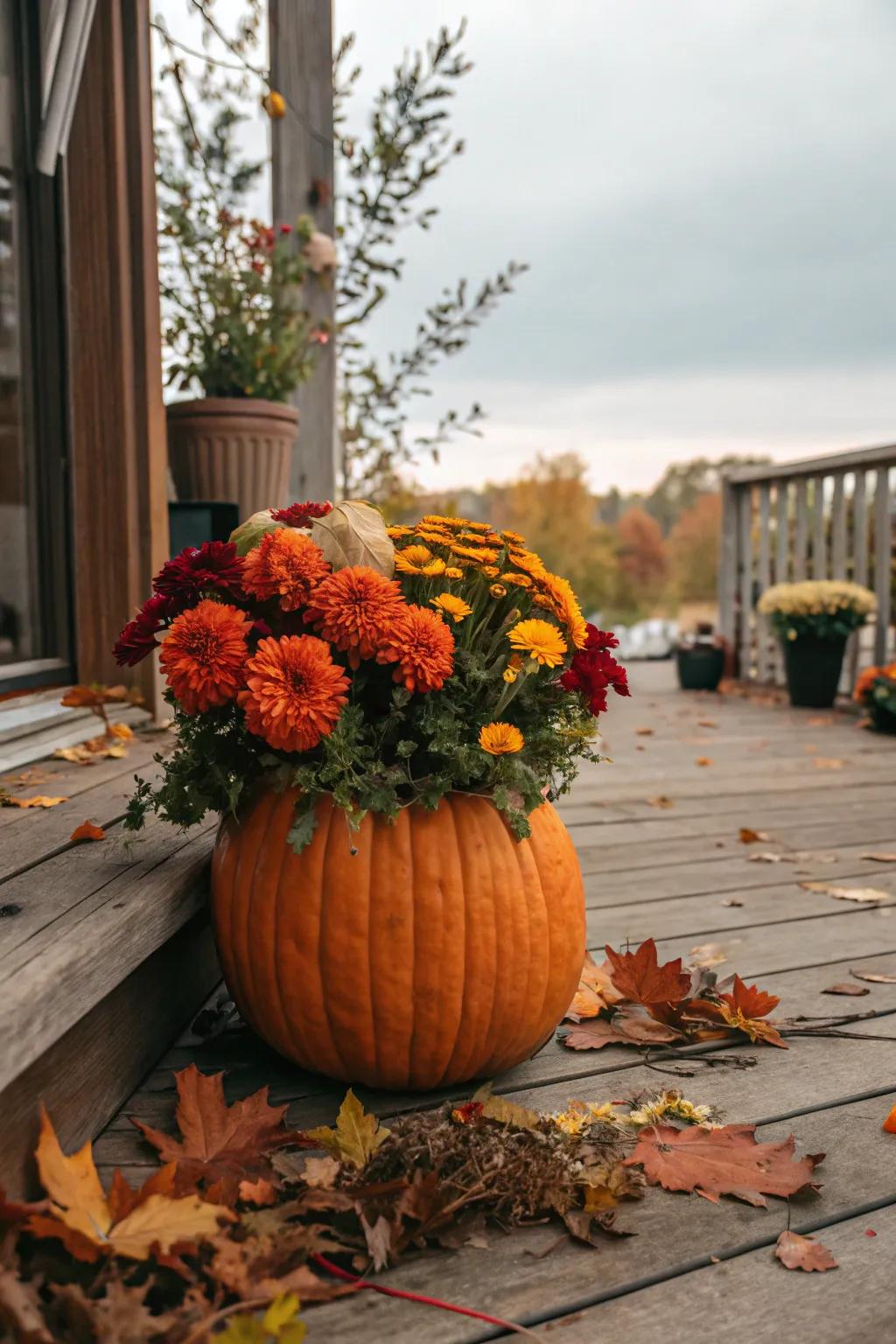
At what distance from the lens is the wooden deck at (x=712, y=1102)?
85 centimetres

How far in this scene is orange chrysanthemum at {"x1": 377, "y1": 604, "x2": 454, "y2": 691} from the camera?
1.13m

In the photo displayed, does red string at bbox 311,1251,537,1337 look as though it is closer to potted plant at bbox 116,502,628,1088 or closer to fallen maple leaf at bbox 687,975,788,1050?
potted plant at bbox 116,502,628,1088

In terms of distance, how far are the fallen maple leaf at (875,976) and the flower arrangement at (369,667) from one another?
0.67m

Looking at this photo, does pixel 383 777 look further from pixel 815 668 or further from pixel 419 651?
pixel 815 668

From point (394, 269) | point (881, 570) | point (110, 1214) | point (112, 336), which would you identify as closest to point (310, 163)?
point (394, 269)

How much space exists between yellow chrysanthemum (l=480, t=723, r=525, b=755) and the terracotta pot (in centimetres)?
247

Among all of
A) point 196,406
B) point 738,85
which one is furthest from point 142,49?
point 738,85

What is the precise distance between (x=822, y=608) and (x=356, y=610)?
13.3 feet

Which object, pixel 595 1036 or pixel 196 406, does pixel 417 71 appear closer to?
pixel 196 406

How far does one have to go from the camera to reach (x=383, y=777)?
3.88 feet

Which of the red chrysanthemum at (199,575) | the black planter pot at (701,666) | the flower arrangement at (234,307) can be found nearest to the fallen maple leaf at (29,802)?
the red chrysanthemum at (199,575)

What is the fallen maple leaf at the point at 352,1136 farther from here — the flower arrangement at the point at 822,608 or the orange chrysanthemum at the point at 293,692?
the flower arrangement at the point at 822,608

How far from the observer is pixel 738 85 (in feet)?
27.9

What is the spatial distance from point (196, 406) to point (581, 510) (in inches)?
798
